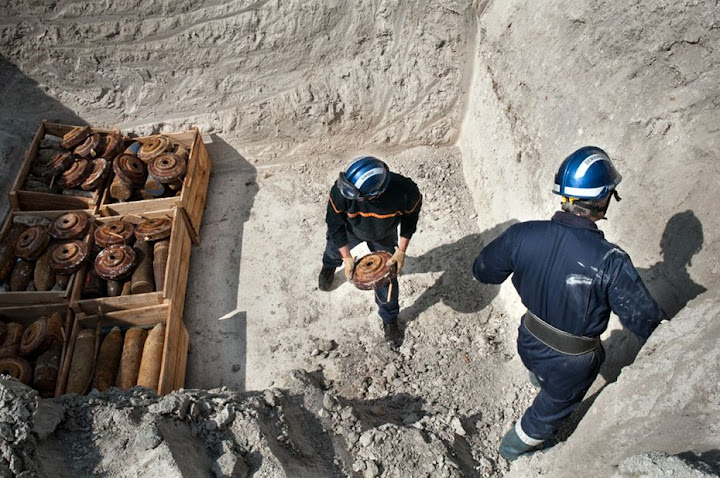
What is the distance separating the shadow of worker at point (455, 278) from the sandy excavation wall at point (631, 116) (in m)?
0.37

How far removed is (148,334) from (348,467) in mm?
2423

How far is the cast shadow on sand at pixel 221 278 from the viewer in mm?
5133

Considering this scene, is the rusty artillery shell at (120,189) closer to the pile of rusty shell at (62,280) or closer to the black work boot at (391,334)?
the pile of rusty shell at (62,280)

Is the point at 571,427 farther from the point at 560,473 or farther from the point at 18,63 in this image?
the point at 18,63

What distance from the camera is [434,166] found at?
679 centimetres

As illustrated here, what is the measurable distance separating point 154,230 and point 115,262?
52 centimetres

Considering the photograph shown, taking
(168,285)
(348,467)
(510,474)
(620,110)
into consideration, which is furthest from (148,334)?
(620,110)

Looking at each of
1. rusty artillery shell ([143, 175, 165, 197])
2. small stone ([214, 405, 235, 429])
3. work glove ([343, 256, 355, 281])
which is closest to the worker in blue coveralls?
work glove ([343, 256, 355, 281])

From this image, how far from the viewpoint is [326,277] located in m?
5.58

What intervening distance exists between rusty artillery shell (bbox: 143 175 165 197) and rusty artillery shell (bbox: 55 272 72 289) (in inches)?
51.6

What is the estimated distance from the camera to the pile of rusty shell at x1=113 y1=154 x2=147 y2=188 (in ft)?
19.5

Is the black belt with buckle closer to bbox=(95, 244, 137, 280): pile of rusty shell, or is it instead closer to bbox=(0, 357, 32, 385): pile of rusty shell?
bbox=(95, 244, 137, 280): pile of rusty shell

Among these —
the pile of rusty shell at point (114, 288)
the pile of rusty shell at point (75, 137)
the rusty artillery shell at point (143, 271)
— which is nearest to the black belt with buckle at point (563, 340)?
the rusty artillery shell at point (143, 271)

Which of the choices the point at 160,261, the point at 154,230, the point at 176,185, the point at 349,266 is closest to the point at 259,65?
the point at 176,185
